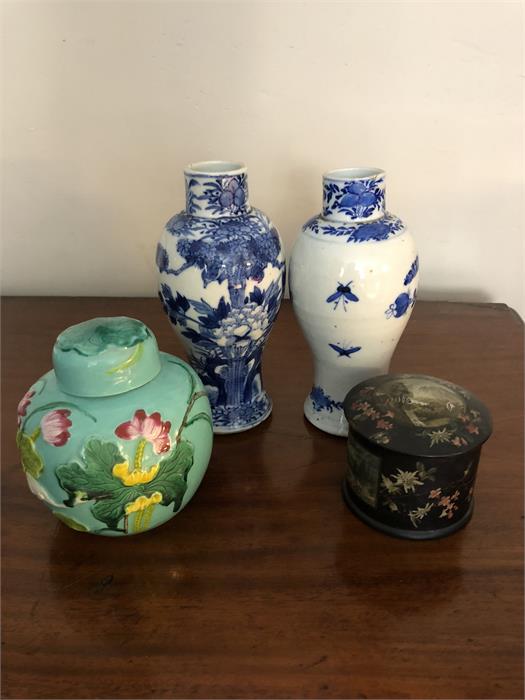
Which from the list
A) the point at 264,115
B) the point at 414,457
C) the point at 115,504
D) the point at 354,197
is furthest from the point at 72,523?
the point at 264,115

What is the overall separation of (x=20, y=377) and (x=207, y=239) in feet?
1.08

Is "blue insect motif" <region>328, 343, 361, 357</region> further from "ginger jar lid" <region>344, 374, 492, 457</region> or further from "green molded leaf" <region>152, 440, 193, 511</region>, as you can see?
"green molded leaf" <region>152, 440, 193, 511</region>

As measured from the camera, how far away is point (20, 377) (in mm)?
725

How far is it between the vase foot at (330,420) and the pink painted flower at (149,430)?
Result: 9.3 inches

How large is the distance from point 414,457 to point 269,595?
0.51ft

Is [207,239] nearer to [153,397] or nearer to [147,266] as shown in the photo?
[153,397]

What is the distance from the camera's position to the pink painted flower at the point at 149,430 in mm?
444

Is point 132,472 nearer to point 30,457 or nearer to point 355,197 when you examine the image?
point 30,457

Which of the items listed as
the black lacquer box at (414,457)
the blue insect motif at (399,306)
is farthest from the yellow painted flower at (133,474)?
the blue insect motif at (399,306)

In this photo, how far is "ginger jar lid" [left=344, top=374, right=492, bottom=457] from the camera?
1.51 feet

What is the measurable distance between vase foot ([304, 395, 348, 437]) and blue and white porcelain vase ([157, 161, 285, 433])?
0.35ft

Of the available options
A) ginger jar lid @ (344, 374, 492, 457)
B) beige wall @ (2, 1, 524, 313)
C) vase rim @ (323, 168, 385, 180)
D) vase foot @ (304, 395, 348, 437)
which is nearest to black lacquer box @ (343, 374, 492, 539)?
ginger jar lid @ (344, 374, 492, 457)

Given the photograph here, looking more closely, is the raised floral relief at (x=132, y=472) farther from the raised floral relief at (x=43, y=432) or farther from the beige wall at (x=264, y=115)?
the beige wall at (x=264, y=115)

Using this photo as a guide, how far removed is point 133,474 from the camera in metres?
0.45
